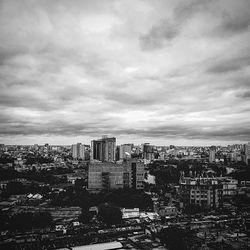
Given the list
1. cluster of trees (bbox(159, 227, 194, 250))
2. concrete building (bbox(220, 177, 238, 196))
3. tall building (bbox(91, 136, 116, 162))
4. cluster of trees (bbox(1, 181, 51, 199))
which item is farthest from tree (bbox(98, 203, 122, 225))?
tall building (bbox(91, 136, 116, 162))

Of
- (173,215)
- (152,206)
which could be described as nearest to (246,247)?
(173,215)

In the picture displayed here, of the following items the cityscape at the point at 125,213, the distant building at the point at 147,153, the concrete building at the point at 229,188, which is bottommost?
the cityscape at the point at 125,213

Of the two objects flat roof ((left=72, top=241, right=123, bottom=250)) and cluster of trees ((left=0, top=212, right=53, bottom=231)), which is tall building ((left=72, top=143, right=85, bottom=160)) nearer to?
cluster of trees ((left=0, top=212, right=53, bottom=231))

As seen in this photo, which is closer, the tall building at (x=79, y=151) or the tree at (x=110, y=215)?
the tree at (x=110, y=215)

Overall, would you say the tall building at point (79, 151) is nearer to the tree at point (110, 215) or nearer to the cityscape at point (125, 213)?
the cityscape at point (125, 213)

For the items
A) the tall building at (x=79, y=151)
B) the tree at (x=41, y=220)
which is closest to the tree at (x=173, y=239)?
the tree at (x=41, y=220)

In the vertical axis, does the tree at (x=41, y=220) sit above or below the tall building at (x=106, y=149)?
below
